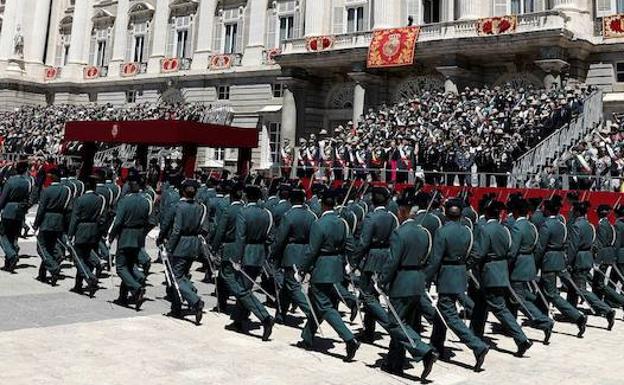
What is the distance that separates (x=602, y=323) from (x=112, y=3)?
43.1 m

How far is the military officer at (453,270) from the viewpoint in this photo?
7434 mm

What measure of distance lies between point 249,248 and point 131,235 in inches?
83.9

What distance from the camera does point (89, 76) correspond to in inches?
1820

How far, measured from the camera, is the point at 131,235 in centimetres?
983

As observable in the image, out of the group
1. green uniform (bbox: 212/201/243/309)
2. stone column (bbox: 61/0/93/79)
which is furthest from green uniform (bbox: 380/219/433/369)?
stone column (bbox: 61/0/93/79)

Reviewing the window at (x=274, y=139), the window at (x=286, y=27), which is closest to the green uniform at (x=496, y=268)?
the window at (x=274, y=139)

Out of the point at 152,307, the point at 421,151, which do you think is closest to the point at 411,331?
the point at 152,307

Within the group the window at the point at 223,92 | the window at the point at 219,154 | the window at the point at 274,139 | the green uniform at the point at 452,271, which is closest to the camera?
the green uniform at the point at 452,271

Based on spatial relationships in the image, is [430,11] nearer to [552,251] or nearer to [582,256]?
[582,256]

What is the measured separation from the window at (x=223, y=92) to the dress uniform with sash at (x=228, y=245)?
28.8 meters

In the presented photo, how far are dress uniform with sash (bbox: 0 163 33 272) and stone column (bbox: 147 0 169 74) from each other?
101 feet

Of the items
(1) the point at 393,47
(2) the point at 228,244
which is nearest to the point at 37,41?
(1) the point at 393,47

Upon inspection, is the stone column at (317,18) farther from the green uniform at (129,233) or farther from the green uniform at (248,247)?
the green uniform at (248,247)

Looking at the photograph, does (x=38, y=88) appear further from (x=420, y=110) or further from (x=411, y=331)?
(x=411, y=331)
